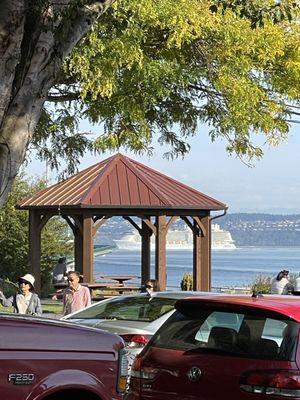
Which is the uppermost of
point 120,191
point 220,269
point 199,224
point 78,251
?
point 120,191

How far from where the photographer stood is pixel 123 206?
2316 cm

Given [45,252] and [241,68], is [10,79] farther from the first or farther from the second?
A: [45,252]

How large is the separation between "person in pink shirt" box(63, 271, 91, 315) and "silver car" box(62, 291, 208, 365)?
1794 mm

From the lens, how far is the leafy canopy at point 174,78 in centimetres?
1470

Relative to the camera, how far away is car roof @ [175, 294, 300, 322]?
684cm

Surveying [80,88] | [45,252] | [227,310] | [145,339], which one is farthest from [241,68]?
[45,252]

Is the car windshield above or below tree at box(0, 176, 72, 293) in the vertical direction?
below

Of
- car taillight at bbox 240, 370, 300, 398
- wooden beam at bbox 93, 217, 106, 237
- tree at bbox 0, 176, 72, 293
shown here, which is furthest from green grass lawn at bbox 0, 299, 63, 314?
car taillight at bbox 240, 370, 300, 398

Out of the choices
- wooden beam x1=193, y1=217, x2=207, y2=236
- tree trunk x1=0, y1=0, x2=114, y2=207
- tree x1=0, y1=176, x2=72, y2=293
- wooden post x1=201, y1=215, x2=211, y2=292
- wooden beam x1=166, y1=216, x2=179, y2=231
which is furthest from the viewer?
tree x1=0, y1=176, x2=72, y2=293

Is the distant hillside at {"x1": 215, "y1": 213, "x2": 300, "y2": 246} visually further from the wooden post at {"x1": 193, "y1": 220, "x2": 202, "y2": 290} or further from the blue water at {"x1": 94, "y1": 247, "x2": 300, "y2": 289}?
the wooden post at {"x1": 193, "y1": 220, "x2": 202, "y2": 290}

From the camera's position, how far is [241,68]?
643 inches

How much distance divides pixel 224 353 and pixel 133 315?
4.50 m

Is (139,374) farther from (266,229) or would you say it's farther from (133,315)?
(266,229)

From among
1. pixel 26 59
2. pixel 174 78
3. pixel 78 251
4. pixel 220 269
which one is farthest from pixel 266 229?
pixel 26 59
